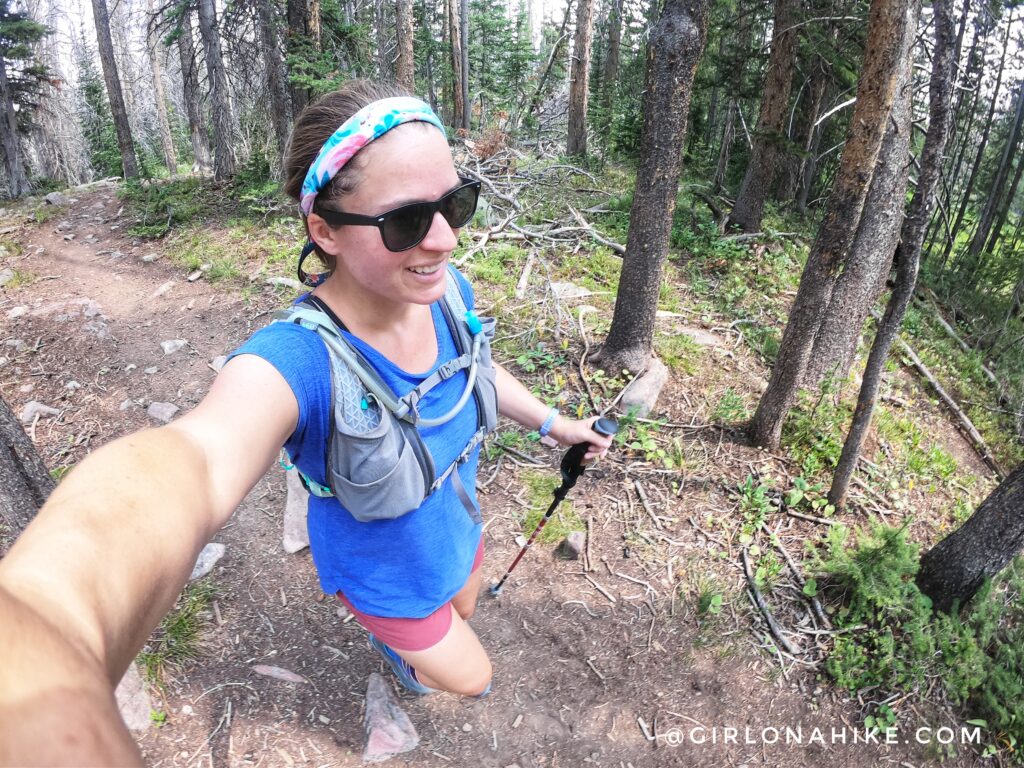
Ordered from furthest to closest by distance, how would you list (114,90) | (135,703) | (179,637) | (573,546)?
(114,90) → (573,546) → (179,637) → (135,703)

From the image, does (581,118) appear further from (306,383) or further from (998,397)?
(306,383)

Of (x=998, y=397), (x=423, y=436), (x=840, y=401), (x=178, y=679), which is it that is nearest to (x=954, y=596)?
(x=840, y=401)

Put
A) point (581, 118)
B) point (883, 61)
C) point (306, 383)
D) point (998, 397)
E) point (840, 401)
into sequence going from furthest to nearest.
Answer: point (581, 118)
point (998, 397)
point (840, 401)
point (883, 61)
point (306, 383)

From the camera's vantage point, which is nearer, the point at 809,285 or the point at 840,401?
the point at 809,285

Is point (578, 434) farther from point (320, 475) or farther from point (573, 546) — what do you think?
point (573, 546)

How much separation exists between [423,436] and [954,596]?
3602 millimetres

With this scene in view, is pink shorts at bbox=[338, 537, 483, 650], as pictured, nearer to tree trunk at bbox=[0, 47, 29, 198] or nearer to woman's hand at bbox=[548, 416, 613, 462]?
woman's hand at bbox=[548, 416, 613, 462]

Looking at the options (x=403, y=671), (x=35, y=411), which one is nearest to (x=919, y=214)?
(x=403, y=671)

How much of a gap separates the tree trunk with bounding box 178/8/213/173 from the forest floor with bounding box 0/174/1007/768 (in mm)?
7871

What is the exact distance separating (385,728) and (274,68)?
992cm

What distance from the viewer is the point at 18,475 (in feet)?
9.52

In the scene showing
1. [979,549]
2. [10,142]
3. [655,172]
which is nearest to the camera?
[979,549]

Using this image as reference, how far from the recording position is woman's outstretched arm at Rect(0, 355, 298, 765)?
0.55 m

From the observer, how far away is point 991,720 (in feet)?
9.75
